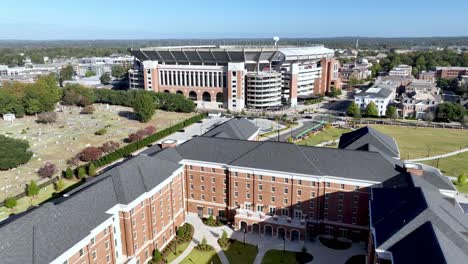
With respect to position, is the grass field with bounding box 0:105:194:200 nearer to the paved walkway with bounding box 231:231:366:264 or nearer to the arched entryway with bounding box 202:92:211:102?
the arched entryway with bounding box 202:92:211:102

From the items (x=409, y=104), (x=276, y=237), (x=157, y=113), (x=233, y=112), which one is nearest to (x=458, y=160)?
(x=409, y=104)

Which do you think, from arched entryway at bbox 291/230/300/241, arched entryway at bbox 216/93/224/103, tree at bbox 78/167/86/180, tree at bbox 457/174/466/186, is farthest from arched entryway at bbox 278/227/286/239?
arched entryway at bbox 216/93/224/103

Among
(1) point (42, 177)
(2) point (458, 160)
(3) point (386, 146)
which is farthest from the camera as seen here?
(2) point (458, 160)

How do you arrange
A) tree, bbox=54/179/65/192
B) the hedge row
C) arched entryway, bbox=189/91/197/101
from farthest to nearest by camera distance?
arched entryway, bbox=189/91/197/101
the hedge row
tree, bbox=54/179/65/192

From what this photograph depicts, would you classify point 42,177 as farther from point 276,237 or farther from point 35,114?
point 35,114

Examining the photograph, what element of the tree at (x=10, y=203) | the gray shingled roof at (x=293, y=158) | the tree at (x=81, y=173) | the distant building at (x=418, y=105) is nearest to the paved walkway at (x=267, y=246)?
the gray shingled roof at (x=293, y=158)

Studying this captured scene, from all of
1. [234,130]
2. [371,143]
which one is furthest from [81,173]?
[371,143]
